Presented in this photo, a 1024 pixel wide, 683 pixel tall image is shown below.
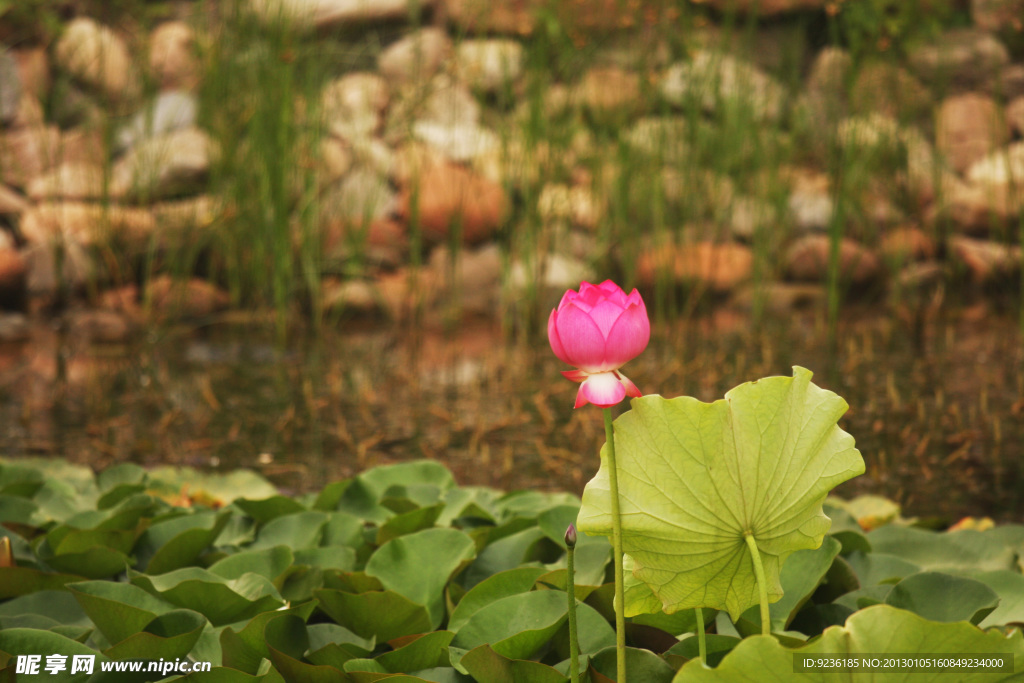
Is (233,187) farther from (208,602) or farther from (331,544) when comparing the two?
(208,602)

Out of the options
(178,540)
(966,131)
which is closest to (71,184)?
(178,540)

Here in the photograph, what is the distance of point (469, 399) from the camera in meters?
2.22

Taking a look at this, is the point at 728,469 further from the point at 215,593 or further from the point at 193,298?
the point at 193,298

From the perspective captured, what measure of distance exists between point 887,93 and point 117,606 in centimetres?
359

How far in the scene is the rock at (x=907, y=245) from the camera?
3201mm

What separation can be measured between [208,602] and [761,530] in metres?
0.50

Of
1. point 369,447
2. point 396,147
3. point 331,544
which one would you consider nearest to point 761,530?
point 331,544

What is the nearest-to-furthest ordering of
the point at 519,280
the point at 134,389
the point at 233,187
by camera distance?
the point at 134,389, the point at 233,187, the point at 519,280

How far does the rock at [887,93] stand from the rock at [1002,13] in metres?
0.34

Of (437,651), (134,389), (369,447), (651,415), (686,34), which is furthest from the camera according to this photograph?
(686,34)

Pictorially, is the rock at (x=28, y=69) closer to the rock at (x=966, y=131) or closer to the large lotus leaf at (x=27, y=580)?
the large lotus leaf at (x=27, y=580)

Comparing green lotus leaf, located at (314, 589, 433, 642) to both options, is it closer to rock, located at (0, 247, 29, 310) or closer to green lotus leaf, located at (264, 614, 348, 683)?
green lotus leaf, located at (264, 614, 348, 683)

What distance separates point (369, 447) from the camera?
5.81ft

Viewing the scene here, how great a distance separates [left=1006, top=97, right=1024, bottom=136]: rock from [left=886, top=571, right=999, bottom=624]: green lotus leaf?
5.60 meters
